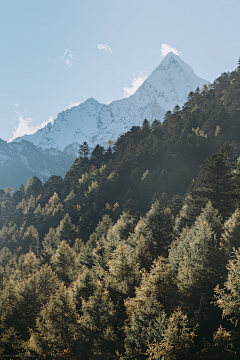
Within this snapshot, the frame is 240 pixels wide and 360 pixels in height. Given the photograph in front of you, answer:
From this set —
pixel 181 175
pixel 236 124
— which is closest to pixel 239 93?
pixel 236 124

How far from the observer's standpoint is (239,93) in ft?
304

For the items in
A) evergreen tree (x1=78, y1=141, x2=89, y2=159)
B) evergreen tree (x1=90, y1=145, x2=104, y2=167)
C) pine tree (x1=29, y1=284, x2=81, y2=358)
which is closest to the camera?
pine tree (x1=29, y1=284, x2=81, y2=358)

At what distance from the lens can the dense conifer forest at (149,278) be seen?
1942 centimetres

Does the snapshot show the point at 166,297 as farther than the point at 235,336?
Yes

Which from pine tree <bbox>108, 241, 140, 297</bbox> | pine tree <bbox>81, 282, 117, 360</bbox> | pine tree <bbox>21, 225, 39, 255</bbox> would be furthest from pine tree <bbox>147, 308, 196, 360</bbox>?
pine tree <bbox>21, 225, 39, 255</bbox>

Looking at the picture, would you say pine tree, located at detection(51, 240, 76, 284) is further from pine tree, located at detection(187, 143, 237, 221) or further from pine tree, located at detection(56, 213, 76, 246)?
pine tree, located at detection(187, 143, 237, 221)

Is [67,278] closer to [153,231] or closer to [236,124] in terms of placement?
[153,231]

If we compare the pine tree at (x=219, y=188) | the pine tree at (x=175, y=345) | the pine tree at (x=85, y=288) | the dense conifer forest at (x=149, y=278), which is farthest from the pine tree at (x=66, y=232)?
the pine tree at (x=175, y=345)

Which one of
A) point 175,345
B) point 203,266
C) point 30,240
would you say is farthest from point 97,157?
point 175,345

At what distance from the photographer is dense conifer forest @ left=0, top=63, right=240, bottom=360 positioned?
19.4m

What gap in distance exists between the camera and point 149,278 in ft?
71.3

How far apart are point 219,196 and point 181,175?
143 feet

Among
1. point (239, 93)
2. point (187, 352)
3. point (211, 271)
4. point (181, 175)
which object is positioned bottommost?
point (187, 352)

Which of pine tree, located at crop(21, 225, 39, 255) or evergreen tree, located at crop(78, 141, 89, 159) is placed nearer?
pine tree, located at crop(21, 225, 39, 255)
